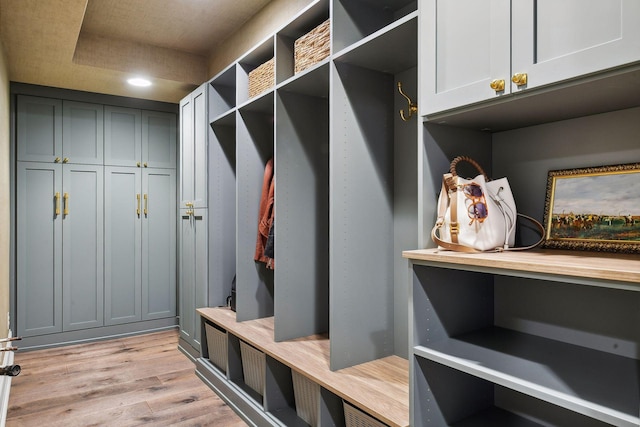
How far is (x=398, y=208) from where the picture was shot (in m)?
2.16

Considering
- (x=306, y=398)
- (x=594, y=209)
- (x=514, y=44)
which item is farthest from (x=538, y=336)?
(x=306, y=398)

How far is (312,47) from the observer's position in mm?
2242

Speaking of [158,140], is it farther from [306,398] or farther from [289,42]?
[306,398]

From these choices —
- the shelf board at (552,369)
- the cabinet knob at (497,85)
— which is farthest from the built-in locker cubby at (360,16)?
the shelf board at (552,369)

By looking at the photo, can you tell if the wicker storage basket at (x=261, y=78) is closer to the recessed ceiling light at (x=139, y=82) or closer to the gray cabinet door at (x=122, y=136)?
the recessed ceiling light at (x=139, y=82)

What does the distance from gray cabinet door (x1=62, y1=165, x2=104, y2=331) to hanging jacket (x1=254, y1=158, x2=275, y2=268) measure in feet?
6.88

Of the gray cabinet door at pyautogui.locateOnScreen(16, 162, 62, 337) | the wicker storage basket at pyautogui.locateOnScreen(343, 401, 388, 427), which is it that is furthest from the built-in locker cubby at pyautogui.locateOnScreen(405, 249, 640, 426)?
the gray cabinet door at pyautogui.locateOnScreen(16, 162, 62, 337)

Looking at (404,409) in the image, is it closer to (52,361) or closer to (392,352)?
(392,352)

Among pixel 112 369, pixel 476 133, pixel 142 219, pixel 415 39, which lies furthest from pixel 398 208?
pixel 142 219

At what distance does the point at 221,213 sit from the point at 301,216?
3.47ft

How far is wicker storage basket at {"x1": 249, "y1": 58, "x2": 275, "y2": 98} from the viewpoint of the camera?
2605mm

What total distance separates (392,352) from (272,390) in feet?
2.34

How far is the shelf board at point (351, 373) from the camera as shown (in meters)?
1.62

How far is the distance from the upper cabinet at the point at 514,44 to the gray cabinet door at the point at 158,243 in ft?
11.9
